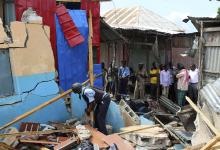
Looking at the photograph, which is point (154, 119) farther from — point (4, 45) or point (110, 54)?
point (110, 54)

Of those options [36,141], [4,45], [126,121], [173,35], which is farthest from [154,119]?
[173,35]

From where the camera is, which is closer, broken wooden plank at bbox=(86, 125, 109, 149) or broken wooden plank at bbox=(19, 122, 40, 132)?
broken wooden plank at bbox=(86, 125, 109, 149)

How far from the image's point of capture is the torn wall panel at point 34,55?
31.8ft

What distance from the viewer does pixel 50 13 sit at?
10.7 meters

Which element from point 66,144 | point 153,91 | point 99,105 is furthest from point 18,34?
point 153,91

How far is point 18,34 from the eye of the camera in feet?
31.9

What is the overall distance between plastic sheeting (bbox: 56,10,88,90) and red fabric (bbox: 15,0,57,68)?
156 millimetres

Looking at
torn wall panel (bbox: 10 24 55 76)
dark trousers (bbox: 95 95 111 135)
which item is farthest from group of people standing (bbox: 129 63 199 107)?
torn wall panel (bbox: 10 24 55 76)

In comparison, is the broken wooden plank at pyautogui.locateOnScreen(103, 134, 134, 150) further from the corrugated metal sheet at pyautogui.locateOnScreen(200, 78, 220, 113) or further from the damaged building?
the corrugated metal sheet at pyautogui.locateOnScreen(200, 78, 220, 113)

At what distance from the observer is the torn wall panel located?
970cm

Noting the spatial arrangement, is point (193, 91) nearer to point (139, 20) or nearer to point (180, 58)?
point (180, 58)

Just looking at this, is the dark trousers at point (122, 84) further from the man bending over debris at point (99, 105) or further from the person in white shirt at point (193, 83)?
the man bending over debris at point (99, 105)

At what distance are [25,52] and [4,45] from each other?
65cm

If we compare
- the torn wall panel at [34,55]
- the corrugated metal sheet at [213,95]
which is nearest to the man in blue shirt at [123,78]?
the torn wall panel at [34,55]
